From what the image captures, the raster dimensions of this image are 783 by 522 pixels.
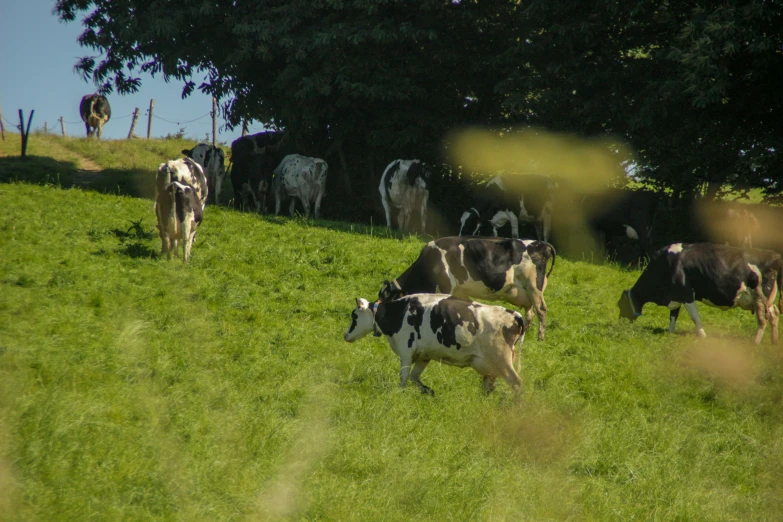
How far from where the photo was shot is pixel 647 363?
42.3ft

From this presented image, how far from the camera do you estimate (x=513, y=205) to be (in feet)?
81.0

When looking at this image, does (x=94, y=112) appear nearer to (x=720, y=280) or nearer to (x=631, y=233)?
(x=631, y=233)

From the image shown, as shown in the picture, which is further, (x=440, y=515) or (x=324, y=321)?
(x=324, y=321)

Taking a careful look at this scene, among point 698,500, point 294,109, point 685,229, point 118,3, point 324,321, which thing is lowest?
point 698,500

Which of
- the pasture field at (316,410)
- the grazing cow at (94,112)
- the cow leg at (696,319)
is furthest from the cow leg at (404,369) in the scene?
the grazing cow at (94,112)

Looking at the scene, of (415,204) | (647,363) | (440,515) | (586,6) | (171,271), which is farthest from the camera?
(415,204)

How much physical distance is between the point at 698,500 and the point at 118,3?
24.1 meters

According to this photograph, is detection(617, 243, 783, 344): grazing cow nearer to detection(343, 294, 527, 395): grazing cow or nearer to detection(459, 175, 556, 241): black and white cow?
detection(343, 294, 527, 395): grazing cow

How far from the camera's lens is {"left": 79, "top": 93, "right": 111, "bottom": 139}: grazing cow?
130 feet

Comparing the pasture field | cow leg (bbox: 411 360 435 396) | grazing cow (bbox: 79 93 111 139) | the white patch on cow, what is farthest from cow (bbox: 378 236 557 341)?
grazing cow (bbox: 79 93 111 139)

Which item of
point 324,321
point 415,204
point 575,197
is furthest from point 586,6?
point 324,321

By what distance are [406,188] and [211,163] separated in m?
7.43

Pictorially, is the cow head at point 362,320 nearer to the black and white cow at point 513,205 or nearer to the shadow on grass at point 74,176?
the black and white cow at point 513,205

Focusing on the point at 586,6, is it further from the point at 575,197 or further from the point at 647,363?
the point at 647,363
